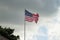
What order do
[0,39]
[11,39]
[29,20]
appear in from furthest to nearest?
[11,39], [0,39], [29,20]

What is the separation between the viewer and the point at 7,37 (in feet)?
218

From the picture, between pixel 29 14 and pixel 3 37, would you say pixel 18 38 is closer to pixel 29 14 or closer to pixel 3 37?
pixel 3 37

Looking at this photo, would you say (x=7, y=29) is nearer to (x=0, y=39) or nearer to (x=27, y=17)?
(x=0, y=39)

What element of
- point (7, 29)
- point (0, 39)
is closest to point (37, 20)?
point (0, 39)

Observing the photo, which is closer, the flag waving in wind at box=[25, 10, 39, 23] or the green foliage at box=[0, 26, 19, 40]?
the flag waving in wind at box=[25, 10, 39, 23]

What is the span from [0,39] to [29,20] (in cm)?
1691

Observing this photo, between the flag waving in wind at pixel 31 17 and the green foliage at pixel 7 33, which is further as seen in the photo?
the green foliage at pixel 7 33

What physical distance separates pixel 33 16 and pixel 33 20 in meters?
1.22

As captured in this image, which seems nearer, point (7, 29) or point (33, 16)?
point (33, 16)

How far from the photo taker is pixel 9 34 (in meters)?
67.8

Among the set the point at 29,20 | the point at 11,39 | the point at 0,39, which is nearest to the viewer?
the point at 29,20

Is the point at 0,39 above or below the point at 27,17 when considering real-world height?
below

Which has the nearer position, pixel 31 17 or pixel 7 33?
pixel 31 17

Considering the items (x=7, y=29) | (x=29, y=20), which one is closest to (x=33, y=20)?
(x=29, y=20)
